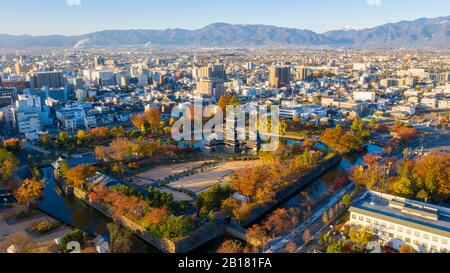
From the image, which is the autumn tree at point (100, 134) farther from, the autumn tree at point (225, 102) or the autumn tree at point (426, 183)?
the autumn tree at point (426, 183)

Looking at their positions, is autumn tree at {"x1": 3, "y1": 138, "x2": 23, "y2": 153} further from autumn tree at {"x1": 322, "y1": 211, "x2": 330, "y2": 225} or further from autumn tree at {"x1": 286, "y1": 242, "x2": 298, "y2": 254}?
autumn tree at {"x1": 322, "y1": 211, "x2": 330, "y2": 225}

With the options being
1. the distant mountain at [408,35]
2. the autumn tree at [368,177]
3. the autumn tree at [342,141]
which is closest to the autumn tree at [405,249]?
the autumn tree at [368,177]

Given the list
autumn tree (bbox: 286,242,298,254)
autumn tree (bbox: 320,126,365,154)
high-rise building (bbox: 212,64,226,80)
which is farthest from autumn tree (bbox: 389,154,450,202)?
high-rise building (bbox: 212,64,226,80)

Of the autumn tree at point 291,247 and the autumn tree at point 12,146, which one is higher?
the autumn tree at point 12,146

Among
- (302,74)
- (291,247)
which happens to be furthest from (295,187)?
(302,74)

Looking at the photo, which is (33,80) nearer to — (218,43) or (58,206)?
(58,206)
